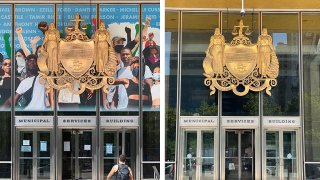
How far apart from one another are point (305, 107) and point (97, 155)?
637 centimetres

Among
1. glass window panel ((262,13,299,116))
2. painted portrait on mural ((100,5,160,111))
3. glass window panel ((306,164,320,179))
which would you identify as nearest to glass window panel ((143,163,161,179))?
painted portrait on mural ((100,5,160,111))

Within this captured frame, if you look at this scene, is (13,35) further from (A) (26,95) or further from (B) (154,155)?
(B) (154,155)

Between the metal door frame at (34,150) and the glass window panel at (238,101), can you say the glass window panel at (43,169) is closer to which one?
the metal door frame at (34,150)

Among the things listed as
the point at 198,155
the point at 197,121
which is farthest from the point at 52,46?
the point at 198,155

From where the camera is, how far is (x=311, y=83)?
16.1 metres

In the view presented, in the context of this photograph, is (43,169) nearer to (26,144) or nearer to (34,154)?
(34,154)

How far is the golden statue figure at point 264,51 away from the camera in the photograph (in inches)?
634

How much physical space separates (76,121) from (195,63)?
3.95 m

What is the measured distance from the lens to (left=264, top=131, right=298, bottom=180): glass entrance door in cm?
1609

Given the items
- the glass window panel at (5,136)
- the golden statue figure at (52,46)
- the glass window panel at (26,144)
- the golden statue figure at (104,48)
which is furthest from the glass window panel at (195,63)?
the glass window panel at (5,136)

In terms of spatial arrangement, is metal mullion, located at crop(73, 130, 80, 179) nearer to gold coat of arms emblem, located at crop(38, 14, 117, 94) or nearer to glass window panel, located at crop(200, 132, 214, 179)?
gold coat of arms emblem, located at crop(38, 14, 117, 94)

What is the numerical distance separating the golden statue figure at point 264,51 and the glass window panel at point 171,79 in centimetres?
252

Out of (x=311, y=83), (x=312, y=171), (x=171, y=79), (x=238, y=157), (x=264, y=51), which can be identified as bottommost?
(x=312, y=171)

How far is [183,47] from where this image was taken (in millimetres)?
16125
